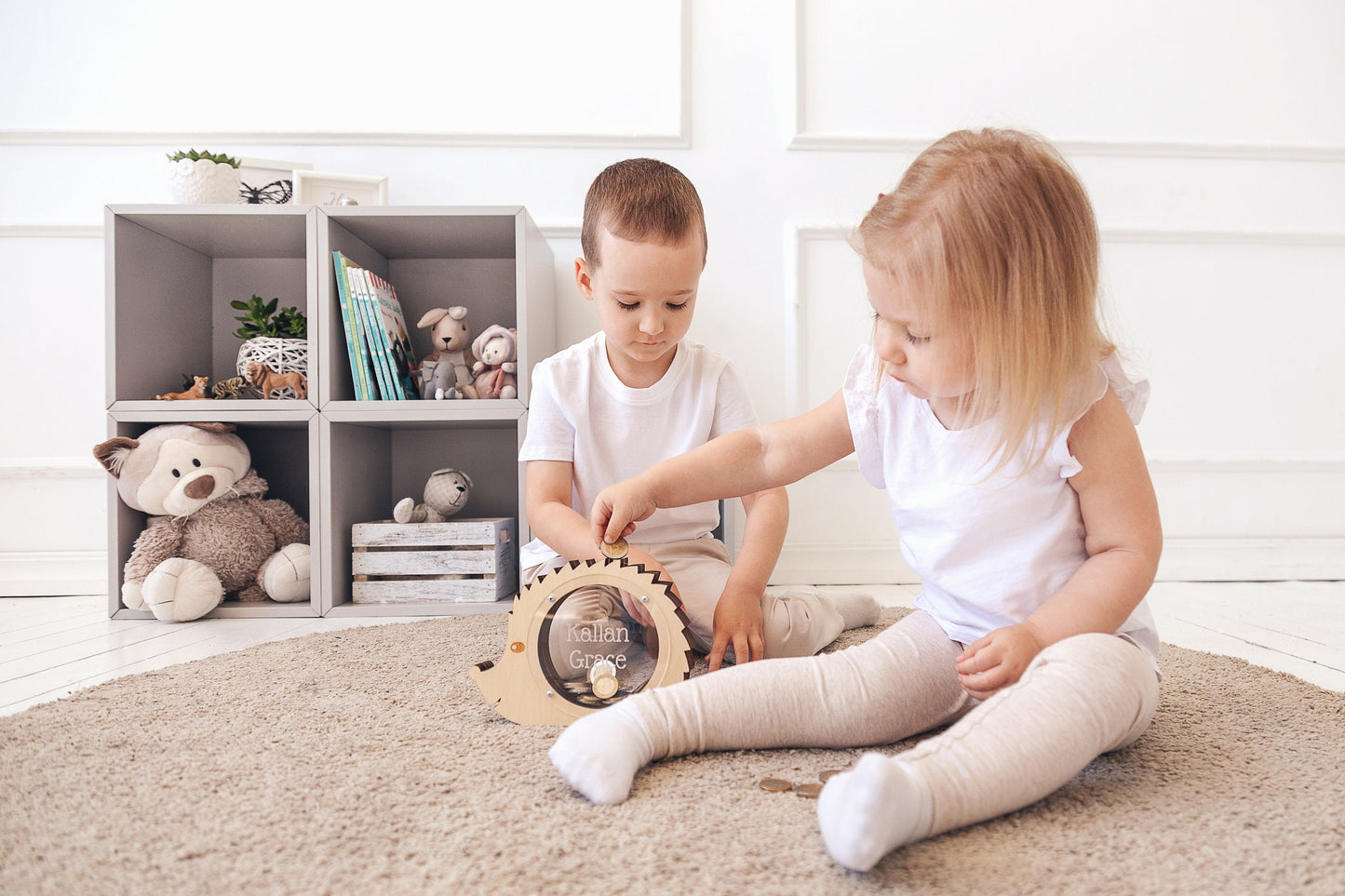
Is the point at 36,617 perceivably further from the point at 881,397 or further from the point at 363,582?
the point at 881,397

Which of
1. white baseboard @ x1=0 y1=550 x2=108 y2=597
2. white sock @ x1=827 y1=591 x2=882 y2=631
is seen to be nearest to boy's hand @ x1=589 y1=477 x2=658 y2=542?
white sock @ x1=827 y1=591 x2=882 y2=631

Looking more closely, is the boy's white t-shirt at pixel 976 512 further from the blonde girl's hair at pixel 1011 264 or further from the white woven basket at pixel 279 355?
the white woven basket at pixel 279 355

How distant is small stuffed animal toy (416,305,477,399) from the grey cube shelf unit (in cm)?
6

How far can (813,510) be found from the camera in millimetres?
1596

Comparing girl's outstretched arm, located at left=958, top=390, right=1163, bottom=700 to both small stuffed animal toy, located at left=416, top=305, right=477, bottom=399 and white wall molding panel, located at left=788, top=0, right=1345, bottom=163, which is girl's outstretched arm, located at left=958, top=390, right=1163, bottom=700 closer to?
small stuffed animal toy, located at left=416, top=305, right=477, bottom=399

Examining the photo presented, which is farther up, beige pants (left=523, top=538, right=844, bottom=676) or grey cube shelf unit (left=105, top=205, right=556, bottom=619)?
grey cube shelf unit (left=105, top=205, right=556, bottom=619)

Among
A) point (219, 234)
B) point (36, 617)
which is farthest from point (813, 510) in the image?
point (36, 617)

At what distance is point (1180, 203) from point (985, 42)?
1.65 feet

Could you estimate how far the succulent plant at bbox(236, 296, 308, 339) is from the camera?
141cm

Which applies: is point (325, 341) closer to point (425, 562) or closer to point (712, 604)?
point (425, 562)

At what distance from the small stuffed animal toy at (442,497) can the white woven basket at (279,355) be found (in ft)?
0.89

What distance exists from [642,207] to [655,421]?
0.28 m

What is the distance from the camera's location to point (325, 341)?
1.28m

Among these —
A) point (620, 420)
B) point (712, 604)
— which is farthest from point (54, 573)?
point (712, 604)
